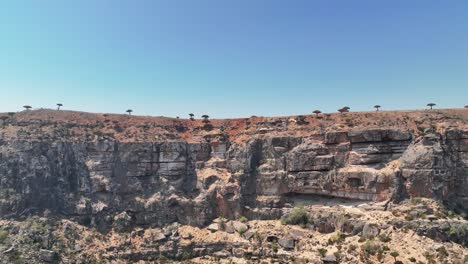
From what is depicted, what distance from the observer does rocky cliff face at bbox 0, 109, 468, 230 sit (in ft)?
190

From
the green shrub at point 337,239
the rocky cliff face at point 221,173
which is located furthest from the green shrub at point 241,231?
the green shrub at point 337,239

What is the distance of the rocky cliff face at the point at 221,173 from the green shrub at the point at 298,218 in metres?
2.85

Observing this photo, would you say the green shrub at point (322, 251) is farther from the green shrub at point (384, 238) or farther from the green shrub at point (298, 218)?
the green shrub at point (384, 238)

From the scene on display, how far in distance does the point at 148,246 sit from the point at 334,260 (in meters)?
28.4

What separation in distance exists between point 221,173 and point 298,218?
55.2 feet

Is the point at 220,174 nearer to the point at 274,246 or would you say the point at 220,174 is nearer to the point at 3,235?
the point at 274,246

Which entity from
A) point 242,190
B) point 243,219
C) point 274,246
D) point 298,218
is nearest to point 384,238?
point 298,218

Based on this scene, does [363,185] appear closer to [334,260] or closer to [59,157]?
[334,260]

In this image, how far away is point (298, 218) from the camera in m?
61.9

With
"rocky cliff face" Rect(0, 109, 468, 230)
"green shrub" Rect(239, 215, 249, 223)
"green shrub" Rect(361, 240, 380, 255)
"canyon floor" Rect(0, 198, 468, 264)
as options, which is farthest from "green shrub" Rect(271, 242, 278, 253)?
"green shrub" Rect(361, 240, 380, 255)

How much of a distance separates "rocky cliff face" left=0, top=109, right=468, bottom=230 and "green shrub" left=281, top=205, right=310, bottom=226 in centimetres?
285

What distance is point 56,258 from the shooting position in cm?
5597

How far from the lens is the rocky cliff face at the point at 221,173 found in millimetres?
58062

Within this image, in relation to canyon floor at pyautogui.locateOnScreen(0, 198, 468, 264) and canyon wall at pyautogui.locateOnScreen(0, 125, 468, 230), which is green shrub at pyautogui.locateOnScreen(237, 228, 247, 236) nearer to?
canyon floor at pyautogui.locateOnScreen(0, 198, 468, 264)
